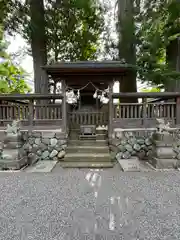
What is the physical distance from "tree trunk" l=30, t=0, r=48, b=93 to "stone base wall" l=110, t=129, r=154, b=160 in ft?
14.0

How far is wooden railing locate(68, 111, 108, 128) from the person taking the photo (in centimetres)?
632

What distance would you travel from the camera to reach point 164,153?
4281mm

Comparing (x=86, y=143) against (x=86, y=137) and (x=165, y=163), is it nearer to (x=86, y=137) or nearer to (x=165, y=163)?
(x=86, y=137)

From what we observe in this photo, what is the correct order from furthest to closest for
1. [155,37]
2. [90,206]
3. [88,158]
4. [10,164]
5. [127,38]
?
[127,38] < [155,37] < [88,158] < [10,164] < [90,206]

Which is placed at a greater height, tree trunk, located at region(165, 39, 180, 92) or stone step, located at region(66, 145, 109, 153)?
tree trunk, located at region(165, 39, 180, 92)

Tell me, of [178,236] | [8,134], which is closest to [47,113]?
[8,134]

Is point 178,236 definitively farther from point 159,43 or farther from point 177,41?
point 177,41

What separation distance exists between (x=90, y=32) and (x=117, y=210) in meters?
9.14

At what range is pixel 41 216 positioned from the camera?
2229mm

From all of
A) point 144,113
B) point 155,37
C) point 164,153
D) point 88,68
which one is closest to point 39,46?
point 88,68

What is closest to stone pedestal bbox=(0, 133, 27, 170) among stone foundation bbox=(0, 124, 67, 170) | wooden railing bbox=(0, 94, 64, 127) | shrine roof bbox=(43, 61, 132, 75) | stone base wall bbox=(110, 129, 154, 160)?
stone foundation bbox=(0, 124, 67, 170)

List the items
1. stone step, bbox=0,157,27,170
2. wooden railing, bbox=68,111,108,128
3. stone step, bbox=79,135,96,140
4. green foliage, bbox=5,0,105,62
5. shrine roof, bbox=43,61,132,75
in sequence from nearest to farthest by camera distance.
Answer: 1. stone step, bbox=0,157,27,170
2. shrine roof, bbox=43,61,132,75
3. stone step, bbox=79,135,96,140
4. wooden railing, bbox=68,111,108,128
5. green foliage, bbox=5,0,105,62

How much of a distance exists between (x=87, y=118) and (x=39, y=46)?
426cm

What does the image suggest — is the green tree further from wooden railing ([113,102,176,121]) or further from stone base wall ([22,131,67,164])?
wooden railing ([113,102,176,121])
